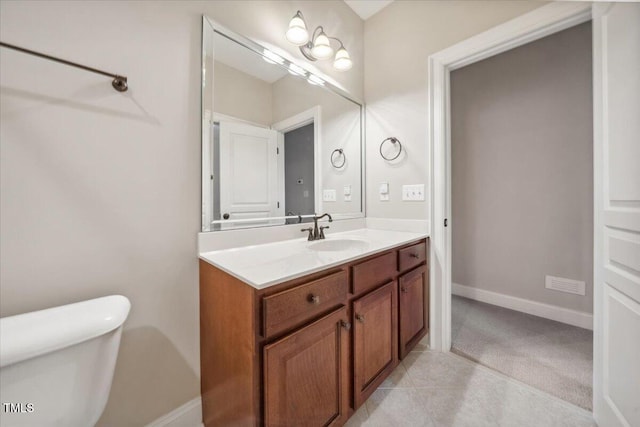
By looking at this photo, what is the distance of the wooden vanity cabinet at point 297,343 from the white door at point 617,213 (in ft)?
2.95

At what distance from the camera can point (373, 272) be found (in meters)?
1.22

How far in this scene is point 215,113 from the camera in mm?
1225

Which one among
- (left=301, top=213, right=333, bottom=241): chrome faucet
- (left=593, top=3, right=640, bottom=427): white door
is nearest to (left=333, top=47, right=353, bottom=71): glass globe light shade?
(left=301, top=213, right=333, bottom=241): chrome faucet

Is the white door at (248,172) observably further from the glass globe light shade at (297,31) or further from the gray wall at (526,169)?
the gray wall at (526,169)

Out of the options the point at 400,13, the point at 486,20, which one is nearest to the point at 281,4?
Answer: the point at 400,13

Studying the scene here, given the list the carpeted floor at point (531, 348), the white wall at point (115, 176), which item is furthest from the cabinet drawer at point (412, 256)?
the white wall at point (115, 176)

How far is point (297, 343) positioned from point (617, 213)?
1.38m

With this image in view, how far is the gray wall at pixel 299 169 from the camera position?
1.63 metres

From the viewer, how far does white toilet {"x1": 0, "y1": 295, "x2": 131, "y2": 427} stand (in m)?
0.58

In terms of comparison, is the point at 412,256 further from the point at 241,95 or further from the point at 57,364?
the point at 57,364

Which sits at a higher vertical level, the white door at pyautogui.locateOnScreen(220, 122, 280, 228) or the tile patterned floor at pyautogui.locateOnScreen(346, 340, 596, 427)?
the white door at pyautogui.locateOnScreen(220, 122, 280, 228)

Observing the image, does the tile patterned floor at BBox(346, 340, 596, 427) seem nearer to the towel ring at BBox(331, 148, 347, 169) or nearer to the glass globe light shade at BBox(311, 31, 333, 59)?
the towel ring at BBox(331, 148, 347, 169)

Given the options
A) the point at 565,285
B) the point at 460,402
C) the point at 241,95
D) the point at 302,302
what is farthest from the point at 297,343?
the point at 565,285

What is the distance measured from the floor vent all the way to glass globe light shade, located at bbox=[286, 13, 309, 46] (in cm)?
283
